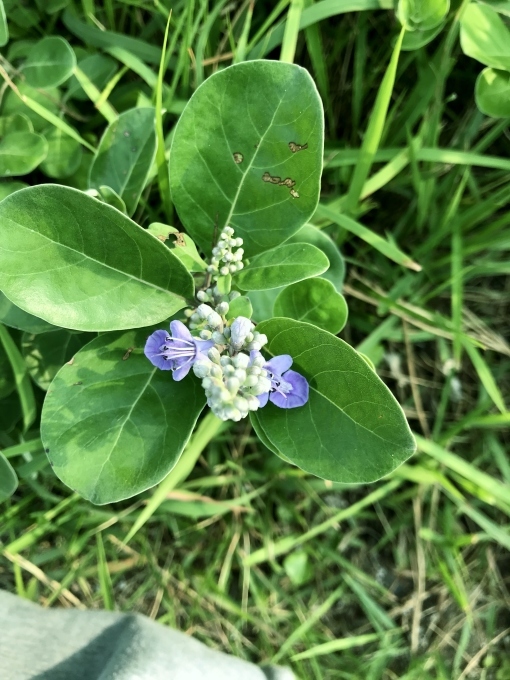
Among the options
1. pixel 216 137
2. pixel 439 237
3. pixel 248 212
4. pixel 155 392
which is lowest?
pixel 155 392

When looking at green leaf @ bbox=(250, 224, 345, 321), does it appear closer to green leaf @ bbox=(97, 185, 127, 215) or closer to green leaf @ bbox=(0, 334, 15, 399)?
green leaf @ bbox=(97, 185, 127, 215)

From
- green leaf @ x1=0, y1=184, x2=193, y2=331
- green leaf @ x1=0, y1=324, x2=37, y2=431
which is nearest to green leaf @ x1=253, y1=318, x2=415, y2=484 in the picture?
green leaf @ x1=0, y1=184, x2=193, y2=331

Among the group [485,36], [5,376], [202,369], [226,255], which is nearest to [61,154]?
[5,376]

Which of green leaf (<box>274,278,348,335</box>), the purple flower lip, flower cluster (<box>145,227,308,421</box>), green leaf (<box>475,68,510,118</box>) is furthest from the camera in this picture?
green leaf (<box>475,68,510,118</box>)

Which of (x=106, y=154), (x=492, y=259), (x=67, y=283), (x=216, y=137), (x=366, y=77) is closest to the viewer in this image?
(x=67, y=283)

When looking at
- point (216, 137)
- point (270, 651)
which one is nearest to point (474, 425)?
point (270, 651)

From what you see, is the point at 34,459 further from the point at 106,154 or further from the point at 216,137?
the point at 216,137
